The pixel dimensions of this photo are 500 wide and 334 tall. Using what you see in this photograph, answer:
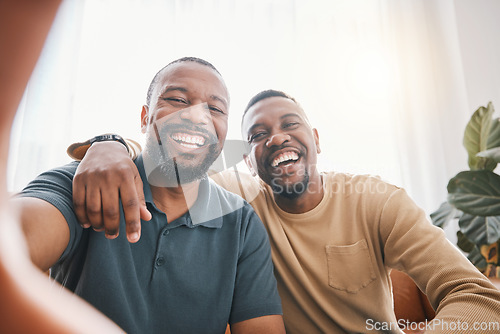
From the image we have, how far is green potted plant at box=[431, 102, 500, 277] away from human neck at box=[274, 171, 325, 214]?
2.68ft

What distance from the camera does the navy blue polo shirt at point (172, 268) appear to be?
2.07 ft

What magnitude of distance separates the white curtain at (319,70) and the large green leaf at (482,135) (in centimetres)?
60

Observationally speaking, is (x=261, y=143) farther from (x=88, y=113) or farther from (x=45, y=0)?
(x=88, y=113)

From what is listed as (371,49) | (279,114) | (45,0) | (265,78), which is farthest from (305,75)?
(45,0)

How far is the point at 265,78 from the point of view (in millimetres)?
2080

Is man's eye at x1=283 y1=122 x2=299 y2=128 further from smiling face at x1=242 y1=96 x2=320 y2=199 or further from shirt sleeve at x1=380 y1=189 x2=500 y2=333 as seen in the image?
shirt sleeve at x1=380 y1=189 x2=500 y2=333

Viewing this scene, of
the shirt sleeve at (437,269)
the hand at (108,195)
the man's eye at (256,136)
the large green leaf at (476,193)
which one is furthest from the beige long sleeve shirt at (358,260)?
the large green leaf at (476,193)

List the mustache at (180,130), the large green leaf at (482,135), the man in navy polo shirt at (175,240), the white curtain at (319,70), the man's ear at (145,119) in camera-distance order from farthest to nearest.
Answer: the white curtain at (319,70)
the large green leaf at (482,135)
the man's ear at (145,119)
the mustache at (180,130)
the man in navy polo shirt at (175,240)

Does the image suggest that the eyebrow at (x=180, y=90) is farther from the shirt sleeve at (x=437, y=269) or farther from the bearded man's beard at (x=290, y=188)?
the shirt sleeve at (x=437, y=269)

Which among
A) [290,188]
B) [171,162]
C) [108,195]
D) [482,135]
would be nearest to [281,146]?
[290,188]

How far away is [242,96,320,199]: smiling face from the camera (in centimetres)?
104

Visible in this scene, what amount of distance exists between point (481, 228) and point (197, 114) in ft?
5.11

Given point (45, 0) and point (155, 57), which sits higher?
point (155, 57)

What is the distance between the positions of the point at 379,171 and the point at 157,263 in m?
1.99
